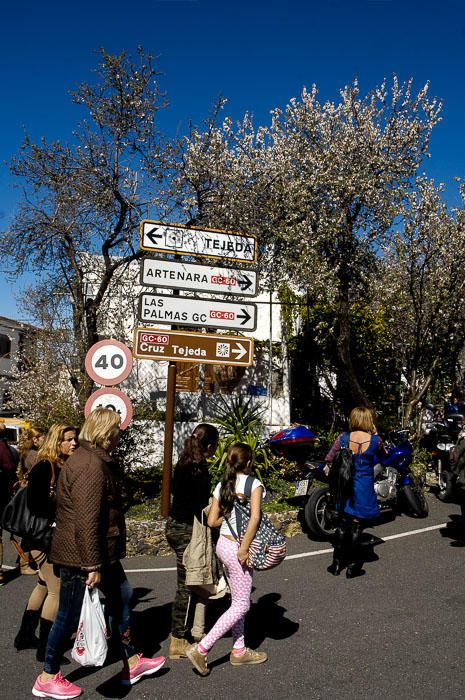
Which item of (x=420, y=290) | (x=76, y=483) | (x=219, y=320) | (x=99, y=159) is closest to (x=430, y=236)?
(x=420, y=290)

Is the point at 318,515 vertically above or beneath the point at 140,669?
above

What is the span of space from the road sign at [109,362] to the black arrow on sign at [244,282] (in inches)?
102

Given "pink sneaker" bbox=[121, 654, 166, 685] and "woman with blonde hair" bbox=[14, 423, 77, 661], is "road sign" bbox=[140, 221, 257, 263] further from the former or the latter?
"pink sneaker" bbox=[121, 654, 166, 685]

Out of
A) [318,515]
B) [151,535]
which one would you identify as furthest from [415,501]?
[151,535]

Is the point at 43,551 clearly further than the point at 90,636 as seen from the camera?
Yes

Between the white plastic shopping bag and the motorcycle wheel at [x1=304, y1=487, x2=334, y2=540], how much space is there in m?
4.49

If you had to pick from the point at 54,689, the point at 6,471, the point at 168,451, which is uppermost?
the point at 168,451

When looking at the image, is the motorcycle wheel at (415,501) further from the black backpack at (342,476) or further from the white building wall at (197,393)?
the white building wall at (197,393)

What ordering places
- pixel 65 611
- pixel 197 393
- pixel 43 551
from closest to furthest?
pixel 65 611 < pixel 43 551 < pixel 197 393

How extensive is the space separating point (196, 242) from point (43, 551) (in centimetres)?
575

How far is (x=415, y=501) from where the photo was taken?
9.49 metres

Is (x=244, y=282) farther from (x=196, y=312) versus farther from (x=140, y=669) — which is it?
(x=140, y=669)

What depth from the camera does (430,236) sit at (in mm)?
13617

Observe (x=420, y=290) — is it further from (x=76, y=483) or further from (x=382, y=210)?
(x=76, y=483)
